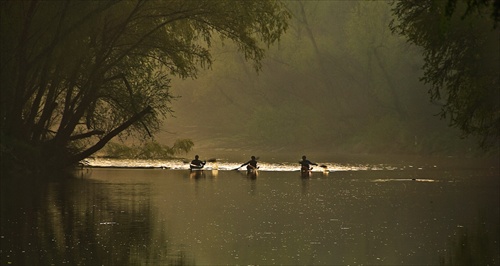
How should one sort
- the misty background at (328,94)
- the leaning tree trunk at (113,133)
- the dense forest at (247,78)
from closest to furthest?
1. the dense forest at (247,78)
2. the leaning tree trunk at (113,133)
3. the misty background at (328,94)

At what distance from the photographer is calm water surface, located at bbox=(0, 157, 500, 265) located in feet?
63.4

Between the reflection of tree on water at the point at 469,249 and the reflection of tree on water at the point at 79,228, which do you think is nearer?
the reflection of tree on water at the point at 469,249

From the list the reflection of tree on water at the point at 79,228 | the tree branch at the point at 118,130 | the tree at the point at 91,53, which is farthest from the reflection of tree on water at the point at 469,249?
the tree branch at the point at 118,130

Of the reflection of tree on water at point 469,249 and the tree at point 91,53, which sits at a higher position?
the tree at point 91,53

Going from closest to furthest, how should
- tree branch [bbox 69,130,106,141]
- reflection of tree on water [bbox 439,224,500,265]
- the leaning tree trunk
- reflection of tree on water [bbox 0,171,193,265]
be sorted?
reflection of tree on water [bbox 439,224,500,265], reflection of tree on water [bbox 0,171,193,265], the leaning tree trunk, tree branch [bbox 69,130,106,141]

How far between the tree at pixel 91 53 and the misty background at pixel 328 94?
3388 centimetres

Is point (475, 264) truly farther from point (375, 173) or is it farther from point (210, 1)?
point (375, 173)

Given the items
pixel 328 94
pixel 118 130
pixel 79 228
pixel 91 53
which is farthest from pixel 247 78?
pixel 79 228

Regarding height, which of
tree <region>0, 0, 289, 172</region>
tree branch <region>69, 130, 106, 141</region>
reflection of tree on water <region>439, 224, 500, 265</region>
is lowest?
reflection of tree on water <region>439, 224, 500, 265</region>

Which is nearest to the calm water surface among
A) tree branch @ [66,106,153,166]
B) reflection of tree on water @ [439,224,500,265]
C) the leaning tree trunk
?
reflection of tree on water @ [439,224,500,265]

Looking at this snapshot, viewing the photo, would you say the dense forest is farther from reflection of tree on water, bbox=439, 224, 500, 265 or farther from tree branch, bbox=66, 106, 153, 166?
reflection of tree on water, bbox=439, 224, 500, 265

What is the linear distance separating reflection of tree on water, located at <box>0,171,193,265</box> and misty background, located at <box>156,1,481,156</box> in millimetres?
48296

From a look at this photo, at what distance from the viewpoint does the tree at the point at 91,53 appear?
131 ft

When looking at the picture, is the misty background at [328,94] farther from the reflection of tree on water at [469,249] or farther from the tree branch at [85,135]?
the reflection of tree on water at [469,249]
